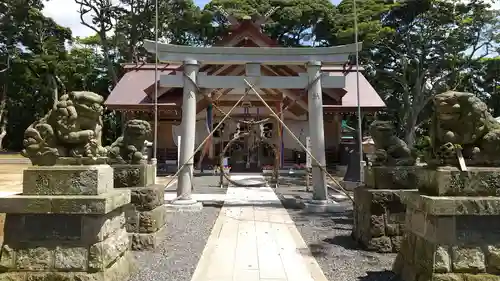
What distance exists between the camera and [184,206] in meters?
9.86

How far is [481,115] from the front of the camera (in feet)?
12.5

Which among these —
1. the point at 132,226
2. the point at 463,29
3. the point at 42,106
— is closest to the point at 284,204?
the point at 132,226

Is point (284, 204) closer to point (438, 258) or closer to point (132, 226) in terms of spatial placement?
point (132, 226)

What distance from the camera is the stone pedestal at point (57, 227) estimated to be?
3.70 meters

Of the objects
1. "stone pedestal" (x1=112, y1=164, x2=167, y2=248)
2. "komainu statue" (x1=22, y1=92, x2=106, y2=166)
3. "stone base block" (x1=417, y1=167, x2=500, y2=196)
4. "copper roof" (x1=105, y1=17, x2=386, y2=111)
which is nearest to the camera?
"stone base block" (x1=417, y1=167, x2=500, y2=196)

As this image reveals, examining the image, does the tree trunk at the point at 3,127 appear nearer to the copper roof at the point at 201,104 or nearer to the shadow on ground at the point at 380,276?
the copper roof at the point at 201,104

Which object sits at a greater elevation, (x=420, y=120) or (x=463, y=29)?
(x=463, y=29)

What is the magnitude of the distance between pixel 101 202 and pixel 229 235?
3.76 metres

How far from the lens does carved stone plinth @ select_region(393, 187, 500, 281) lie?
3.50 meters

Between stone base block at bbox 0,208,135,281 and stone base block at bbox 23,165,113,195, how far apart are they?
23cm

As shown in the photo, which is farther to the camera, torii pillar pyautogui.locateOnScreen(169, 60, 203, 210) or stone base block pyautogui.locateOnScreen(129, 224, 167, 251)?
torii pillar pyautogui.locateOnScreen(169, 60, 203, 210)

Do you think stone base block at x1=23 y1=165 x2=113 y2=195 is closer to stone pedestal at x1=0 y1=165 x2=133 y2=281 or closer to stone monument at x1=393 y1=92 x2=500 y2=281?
stone pedestal at x1=0 y1=165 x2=133 y2=281

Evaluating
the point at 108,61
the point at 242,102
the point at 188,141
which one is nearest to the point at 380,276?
the point at 188,141

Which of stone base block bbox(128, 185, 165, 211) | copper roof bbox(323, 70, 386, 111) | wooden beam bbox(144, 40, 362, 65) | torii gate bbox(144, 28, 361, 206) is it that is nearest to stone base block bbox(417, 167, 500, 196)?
stone base block bbox(128, 185, 165, 211)
